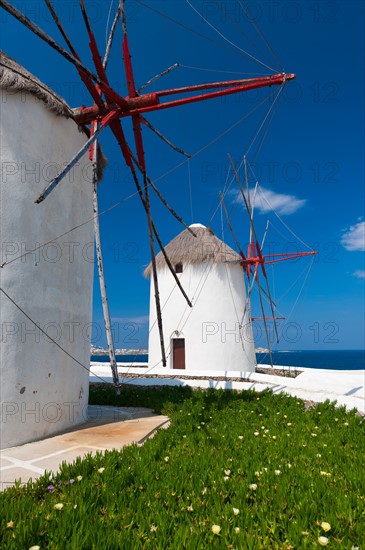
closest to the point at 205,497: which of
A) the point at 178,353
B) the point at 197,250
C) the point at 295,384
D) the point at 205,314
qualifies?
the point at 295,384

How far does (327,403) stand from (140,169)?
18.5 ft

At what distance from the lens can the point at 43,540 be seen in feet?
6.68

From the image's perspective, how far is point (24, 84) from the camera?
16.2ft

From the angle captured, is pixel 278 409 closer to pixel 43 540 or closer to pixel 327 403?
pixel 327 403

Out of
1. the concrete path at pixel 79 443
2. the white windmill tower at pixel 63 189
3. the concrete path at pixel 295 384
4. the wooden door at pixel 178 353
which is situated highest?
the white windmill tower at pixel 63 189

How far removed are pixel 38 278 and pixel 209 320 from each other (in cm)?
1079

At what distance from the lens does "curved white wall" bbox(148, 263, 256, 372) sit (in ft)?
48.8

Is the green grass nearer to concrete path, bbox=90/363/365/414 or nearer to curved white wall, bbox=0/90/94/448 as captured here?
curved white wall, bbox=0/90/94/448

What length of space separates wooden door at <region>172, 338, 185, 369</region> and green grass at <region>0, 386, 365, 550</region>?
1075 centimetres

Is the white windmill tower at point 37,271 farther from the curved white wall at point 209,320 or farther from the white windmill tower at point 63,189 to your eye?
the curved white wall at point 209,320

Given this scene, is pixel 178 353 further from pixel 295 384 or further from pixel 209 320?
pixel 295 384

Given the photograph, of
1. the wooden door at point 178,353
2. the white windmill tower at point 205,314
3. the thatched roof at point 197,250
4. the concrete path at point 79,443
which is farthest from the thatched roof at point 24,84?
the wooden door at point 178,353

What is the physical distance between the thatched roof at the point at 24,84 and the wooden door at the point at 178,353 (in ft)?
38.0

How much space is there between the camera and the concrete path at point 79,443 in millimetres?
3686
